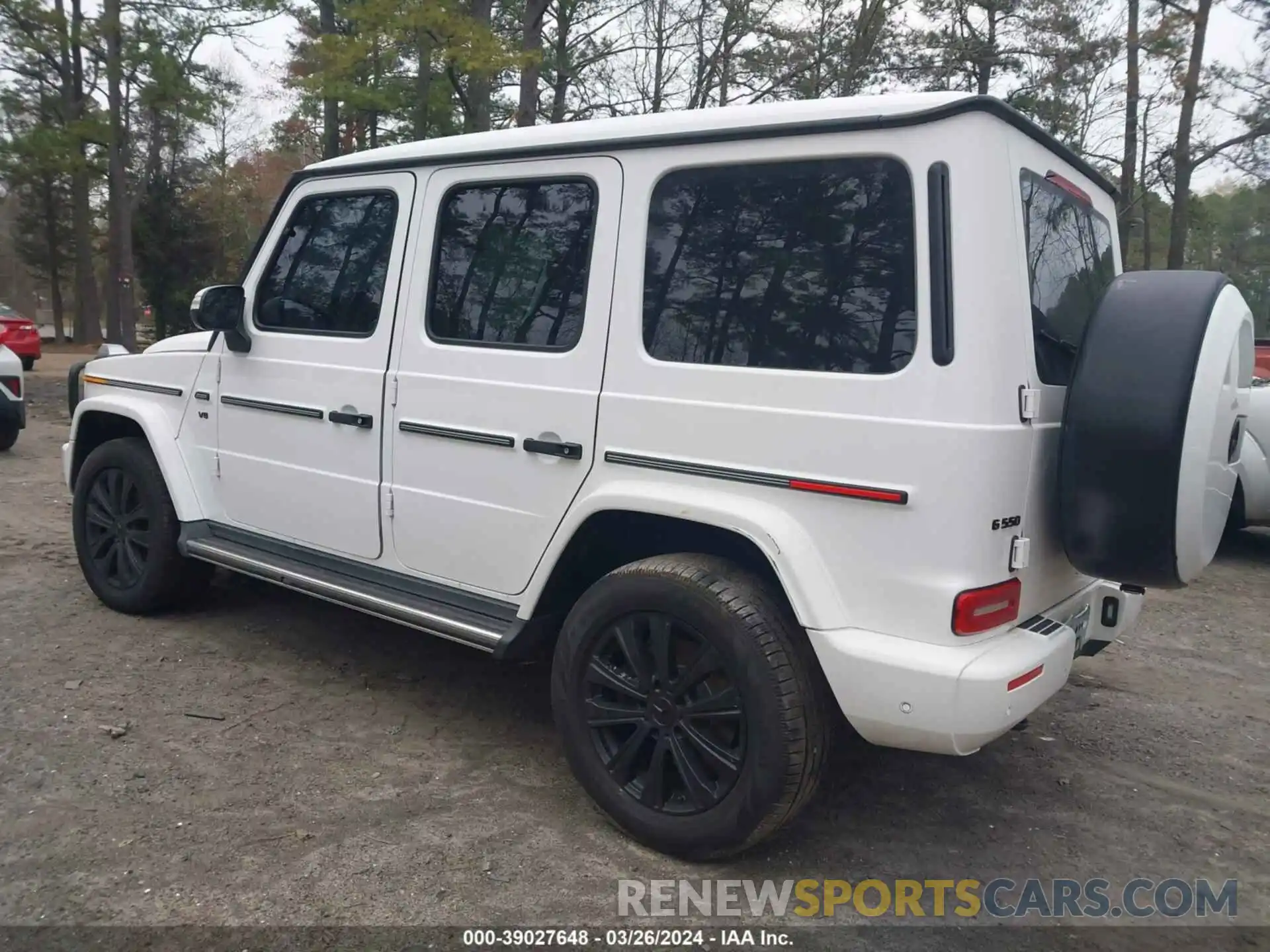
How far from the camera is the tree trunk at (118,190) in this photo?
18938mm

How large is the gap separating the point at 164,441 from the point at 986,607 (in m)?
3.63

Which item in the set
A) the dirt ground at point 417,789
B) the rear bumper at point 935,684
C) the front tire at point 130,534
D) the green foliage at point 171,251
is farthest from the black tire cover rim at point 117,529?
the green foliage at point 171,251

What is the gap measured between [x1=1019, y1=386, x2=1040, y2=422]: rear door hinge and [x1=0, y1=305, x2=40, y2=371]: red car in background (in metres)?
17.4

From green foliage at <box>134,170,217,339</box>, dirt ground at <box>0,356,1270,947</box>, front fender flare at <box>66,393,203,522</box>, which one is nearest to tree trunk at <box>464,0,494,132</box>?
front fender flare at <box>66,393,203,522</box>

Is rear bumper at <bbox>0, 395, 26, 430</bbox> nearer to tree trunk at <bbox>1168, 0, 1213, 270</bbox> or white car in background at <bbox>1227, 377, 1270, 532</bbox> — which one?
white car in background at <bbox>1227, 377, 1270, 532</bbox>

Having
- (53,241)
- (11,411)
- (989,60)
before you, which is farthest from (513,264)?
(53,241)

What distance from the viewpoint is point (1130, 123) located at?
17.4m

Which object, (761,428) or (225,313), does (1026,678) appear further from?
(225,313)

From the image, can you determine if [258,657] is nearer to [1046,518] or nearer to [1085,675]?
[1046,518]

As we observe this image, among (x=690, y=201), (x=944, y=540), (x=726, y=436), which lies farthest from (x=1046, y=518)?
(x=690, y=201)

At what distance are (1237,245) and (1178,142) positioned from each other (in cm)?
1339

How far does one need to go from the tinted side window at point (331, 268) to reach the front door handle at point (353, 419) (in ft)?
1.06

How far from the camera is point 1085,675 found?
4.59 meters

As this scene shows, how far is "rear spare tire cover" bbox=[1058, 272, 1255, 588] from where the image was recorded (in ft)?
8.13
